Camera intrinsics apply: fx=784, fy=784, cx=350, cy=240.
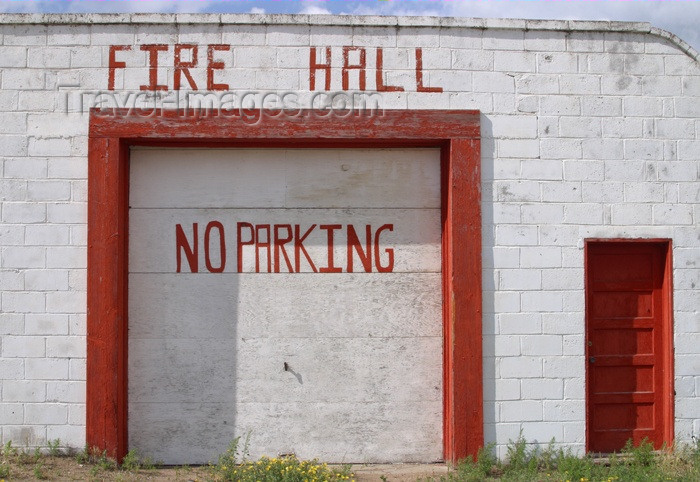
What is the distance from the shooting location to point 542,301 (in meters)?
7.38

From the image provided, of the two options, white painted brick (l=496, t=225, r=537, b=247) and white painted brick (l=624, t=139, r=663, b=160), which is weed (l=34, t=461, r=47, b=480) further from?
white painted brick (l=624, t=139, r=663, b=160)

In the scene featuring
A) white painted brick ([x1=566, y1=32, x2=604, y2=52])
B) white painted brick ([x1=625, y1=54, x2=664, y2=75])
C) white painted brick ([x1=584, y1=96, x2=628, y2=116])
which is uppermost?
white painted brick ([x1=566, y1=32, x2=604, y2=52])

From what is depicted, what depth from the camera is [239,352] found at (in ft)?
24.6

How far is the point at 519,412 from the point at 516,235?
1655mm

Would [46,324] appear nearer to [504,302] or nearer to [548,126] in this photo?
[504,302]

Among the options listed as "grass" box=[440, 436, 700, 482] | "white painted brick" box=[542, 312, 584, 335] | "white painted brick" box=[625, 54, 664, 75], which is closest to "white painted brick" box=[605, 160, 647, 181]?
"white painted brick" box=[625, 54, 664, 75]

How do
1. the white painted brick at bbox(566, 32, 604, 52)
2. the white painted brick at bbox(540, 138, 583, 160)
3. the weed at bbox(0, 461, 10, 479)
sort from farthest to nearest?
the white painted brick at bbox(566, 32, 604, 52) < the white painted brick at bbox(540, 138, 583, 160) < the weed at bbox(0, 461, 10, 479)

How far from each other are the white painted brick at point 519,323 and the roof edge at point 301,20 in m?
2.74

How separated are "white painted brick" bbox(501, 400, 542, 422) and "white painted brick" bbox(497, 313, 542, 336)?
→ 652mm

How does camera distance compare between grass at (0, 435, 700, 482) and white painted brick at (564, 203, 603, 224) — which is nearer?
grass at (0, 435, 700, 482)

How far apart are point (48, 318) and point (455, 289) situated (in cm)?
377

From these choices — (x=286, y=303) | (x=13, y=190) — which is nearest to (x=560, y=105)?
(x=286, y=303)

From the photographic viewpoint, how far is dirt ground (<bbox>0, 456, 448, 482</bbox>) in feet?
22.4

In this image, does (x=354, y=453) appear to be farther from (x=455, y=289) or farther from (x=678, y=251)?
(x=678, y=251)
